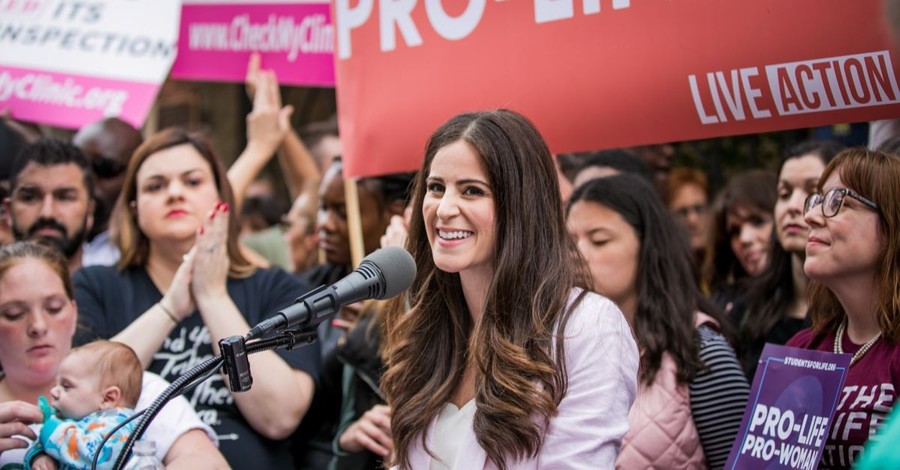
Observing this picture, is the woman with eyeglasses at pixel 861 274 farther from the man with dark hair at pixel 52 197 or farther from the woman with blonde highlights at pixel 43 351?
the man with dark hair at pixel 52 197

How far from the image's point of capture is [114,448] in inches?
140

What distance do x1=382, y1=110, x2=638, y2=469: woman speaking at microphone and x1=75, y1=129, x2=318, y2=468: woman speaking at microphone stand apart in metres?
1.01

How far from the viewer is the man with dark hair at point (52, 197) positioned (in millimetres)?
5410

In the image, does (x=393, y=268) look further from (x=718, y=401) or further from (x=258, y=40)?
(x=258, y=40)

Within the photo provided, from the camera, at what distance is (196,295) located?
443 centimetres

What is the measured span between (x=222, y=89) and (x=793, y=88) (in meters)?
9.37

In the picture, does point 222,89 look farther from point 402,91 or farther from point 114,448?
point 114,448

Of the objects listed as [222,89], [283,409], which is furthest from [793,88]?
[222,89]

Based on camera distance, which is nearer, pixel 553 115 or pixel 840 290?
pixel 840 290

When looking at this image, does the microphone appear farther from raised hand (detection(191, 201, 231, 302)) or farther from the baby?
raised hand (detection(191, 201, 231, 302))

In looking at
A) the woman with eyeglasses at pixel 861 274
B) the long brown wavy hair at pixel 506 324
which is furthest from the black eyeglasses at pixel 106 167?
the woman with eyeglasses at pixel 861 274

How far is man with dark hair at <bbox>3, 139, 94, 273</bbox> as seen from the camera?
5.41 metres

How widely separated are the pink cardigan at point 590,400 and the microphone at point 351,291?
1.72 ft

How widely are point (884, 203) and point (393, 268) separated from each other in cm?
145
